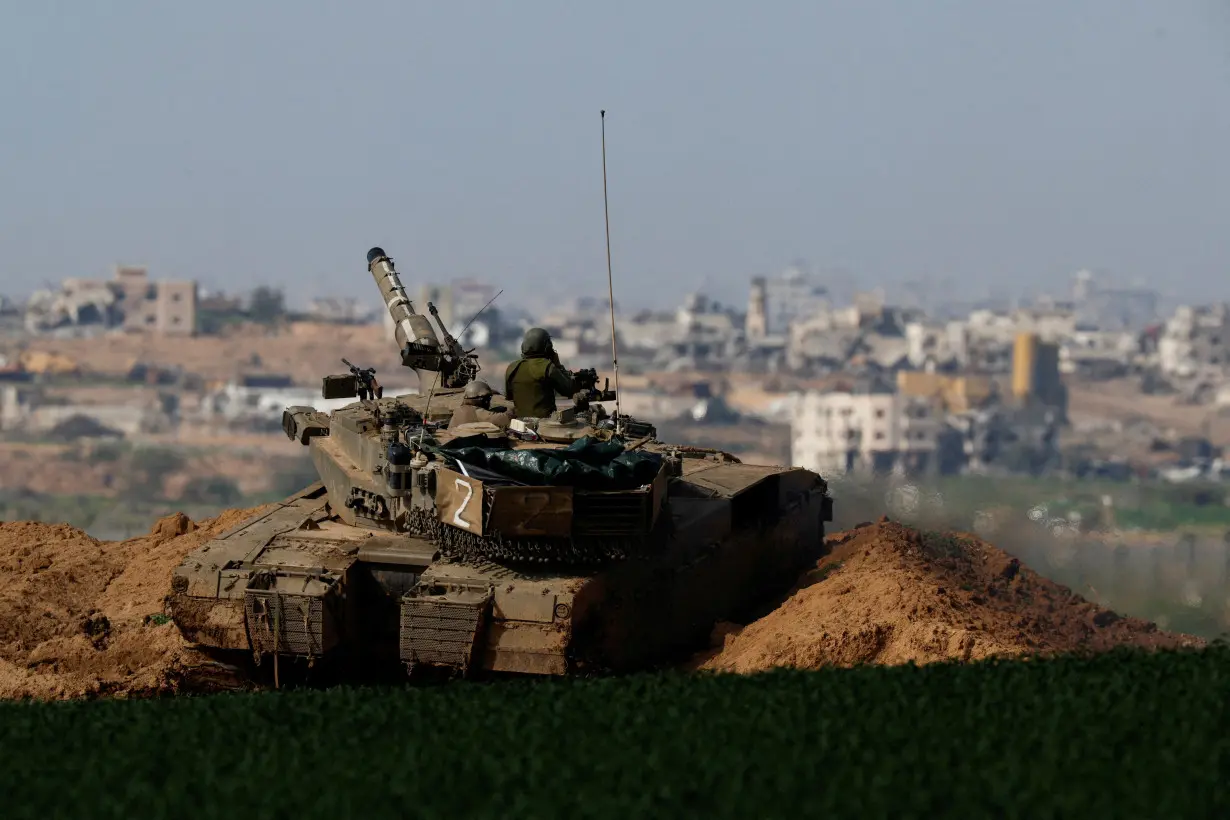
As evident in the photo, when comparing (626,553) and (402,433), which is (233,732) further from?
(402,433)

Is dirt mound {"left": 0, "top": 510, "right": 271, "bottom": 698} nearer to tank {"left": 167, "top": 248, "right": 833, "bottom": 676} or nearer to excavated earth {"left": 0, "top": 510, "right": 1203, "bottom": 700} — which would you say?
excavated earth {"left": 0, "top": 510, "right": 1203, "bottom": 700}

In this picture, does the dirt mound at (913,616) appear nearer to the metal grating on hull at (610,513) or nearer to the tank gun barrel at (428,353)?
the metal grating on hull at (610,513)

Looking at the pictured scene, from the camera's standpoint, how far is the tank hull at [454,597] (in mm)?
19312

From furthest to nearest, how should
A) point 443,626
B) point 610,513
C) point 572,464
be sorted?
point 572,464, point 610,513, point 443,626

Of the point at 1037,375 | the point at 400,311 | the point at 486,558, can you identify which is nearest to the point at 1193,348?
the point at 1037,375

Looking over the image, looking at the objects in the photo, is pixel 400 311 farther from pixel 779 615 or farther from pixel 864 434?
pixel 864 434

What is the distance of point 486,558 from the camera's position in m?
20.3

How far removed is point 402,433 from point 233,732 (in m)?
6.78

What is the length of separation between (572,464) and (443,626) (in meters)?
2.14

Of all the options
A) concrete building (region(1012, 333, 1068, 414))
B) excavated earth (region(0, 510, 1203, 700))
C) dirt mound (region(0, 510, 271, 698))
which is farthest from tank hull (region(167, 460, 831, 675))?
concrete building (region(1012, 333, 1068, 414))

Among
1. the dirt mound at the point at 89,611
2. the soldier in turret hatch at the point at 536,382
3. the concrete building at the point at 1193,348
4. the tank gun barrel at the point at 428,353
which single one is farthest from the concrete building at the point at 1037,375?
the soldier in turret hatch at the point at 536,382

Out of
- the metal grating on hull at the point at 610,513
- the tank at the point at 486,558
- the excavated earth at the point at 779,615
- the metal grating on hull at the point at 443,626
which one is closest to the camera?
the metal grating on hull at the point at 443,626

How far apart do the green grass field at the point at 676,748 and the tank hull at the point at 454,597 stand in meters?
1.79

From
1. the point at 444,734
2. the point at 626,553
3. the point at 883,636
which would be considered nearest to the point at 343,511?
the point at 626,553
